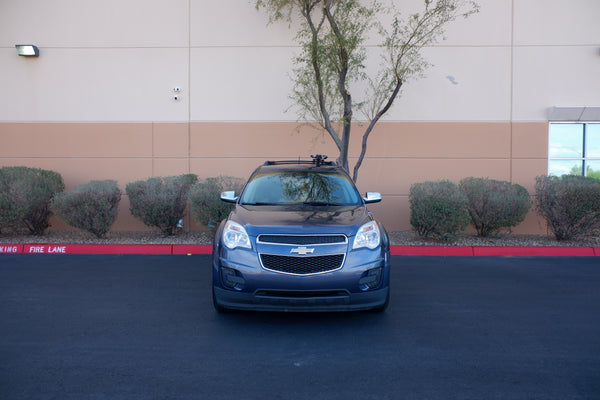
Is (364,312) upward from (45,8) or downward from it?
downward

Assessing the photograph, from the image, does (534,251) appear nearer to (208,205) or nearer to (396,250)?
(396,250)

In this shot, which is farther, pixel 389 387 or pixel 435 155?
pixel 435 155

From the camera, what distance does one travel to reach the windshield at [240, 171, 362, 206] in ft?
20.9

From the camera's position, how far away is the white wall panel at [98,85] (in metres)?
12.4

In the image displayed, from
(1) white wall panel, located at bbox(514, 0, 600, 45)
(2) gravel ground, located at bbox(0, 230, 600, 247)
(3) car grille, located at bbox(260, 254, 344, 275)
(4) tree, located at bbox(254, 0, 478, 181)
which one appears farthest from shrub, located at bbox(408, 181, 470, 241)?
(3) car grille, located at bbox(260, 254, 344, 275)

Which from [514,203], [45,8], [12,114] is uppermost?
[45,8]

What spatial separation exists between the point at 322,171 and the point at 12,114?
371 inches

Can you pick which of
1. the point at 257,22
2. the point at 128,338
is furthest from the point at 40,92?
the point at 128,338

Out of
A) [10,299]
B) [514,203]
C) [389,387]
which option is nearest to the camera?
[389,387]

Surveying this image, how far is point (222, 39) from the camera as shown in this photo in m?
12.3

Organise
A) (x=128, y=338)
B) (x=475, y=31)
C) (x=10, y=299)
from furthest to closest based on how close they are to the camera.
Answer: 1. (x=475, y=31)
2. (x=10, y=299)
3. (x=128, y=338)

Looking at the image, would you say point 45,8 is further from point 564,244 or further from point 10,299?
point 564,244

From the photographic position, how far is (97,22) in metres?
12.4

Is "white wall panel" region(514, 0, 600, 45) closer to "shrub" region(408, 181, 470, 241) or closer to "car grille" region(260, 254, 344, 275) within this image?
"shrub" region(408, 181, 470, 241)
